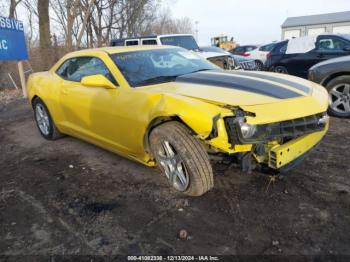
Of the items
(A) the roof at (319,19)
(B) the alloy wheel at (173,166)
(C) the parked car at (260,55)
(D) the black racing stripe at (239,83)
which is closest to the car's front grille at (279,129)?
(D) the black racing stripe at (239,83)

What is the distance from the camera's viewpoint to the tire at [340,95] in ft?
18.9

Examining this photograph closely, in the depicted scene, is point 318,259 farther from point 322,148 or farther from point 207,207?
point 322,148

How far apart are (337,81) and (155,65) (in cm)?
369

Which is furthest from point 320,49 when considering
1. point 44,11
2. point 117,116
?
point 44,11

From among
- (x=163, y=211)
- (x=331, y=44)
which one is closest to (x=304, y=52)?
(x=331, y=44)

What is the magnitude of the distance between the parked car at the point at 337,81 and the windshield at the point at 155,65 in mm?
2766

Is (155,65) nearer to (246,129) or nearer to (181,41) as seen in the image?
(246,129)

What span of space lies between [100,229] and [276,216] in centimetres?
154

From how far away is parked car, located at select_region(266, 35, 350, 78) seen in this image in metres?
9.09

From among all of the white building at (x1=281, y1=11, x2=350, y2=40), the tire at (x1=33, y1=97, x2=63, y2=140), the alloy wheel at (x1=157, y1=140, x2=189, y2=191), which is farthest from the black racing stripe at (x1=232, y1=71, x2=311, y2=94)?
the white building at (x1=281, y1=11, x2=350, y2=40)

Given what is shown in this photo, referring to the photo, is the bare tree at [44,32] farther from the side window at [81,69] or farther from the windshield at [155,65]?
the windshield at [155,65]

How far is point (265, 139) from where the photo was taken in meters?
2.72

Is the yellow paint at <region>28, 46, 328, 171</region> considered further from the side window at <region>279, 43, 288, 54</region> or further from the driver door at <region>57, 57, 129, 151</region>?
the side window at <region>279, 43, 288, 54</region>

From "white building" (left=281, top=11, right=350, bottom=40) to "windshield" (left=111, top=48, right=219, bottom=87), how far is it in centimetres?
4389
